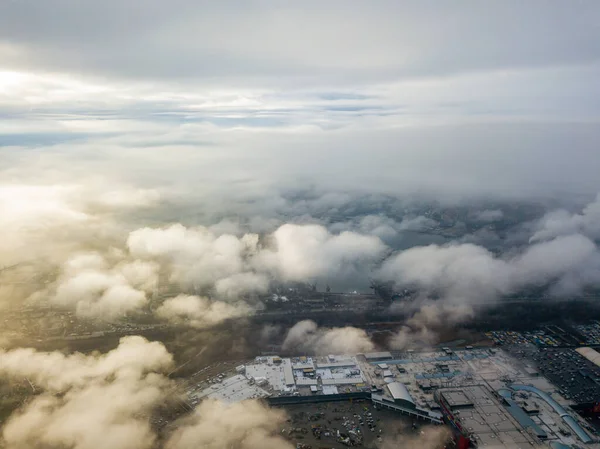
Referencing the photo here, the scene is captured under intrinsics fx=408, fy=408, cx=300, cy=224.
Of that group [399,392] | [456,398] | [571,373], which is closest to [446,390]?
[456,398]

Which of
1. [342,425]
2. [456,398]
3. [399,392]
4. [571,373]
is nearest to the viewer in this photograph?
[342,425]

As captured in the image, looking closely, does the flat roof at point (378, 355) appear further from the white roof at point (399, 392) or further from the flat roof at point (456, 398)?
the flat roof at point (456, 398)

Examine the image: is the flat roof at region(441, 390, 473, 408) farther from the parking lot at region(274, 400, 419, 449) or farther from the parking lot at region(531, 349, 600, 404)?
the parking lot at region(531, 349, 600, 404)

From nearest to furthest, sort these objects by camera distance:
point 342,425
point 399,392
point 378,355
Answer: point 342,425 < point 399,392 < point 378,355

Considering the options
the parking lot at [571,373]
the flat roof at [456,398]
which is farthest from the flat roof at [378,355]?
the parking lot at [571,373]

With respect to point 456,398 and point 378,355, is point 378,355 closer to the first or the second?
point 378,355

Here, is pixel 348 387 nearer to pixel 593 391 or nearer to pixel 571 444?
pixel 571 444
